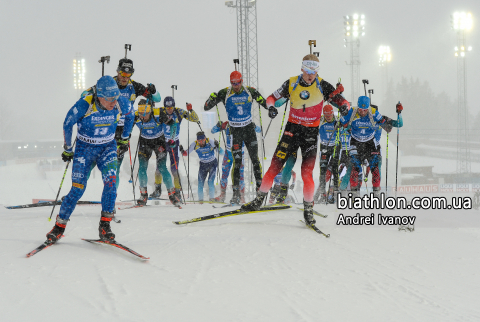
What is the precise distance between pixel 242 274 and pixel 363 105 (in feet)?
19.4

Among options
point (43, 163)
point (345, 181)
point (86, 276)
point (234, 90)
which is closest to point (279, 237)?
point (86, 276)

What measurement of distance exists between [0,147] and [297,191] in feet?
137

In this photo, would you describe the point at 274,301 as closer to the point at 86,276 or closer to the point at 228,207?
the point at 86,276

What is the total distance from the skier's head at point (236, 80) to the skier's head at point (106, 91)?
132 inches

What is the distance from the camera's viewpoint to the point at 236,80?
7.12m

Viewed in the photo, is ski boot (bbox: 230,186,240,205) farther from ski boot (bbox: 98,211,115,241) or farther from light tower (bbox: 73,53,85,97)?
light tower (bbox: 73,53,85,97)

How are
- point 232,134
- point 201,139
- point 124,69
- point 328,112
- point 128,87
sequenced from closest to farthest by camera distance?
point 124,69 < point 128,87 < point 232,134 < point 328,112 < point 201,139

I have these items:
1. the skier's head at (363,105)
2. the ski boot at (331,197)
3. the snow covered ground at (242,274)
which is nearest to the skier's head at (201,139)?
the ski boot at (331,197)

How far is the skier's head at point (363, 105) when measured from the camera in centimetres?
823

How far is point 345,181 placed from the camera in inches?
396

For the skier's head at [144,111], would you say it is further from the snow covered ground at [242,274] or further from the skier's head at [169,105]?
the snow covered ground at [242,274]

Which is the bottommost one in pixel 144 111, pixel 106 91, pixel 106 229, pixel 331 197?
pixel 331 197

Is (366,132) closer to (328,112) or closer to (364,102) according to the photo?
(364,102)

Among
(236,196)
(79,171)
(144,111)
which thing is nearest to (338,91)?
(79,171)
